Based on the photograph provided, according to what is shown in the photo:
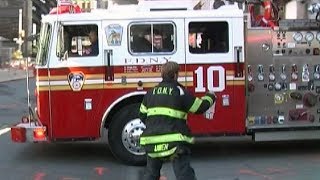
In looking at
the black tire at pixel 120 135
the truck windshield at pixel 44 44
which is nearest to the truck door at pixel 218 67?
the black tire at pixel 120 135

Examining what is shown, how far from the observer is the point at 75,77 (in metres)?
9.69

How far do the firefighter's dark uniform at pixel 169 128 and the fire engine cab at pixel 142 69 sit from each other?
11.4 feet

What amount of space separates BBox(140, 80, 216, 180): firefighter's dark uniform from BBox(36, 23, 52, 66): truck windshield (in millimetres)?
3912

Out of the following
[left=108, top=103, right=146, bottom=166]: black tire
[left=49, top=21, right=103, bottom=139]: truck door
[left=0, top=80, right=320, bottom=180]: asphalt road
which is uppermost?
[left=49, top=21, right=103, bottom=139]: truck door

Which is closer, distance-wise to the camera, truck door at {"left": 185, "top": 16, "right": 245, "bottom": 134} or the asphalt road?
the asphalt road

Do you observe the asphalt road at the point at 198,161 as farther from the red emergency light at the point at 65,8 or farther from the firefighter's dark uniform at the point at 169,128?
the firefighter's dark uniform at the point at 169,128

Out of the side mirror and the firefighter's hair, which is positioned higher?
the side mirror

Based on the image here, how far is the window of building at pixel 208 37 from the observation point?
386 inches

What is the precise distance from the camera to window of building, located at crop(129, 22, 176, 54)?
32.1 feet

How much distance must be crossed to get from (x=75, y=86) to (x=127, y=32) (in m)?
1.17

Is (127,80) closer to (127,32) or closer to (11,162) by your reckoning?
(127,32)

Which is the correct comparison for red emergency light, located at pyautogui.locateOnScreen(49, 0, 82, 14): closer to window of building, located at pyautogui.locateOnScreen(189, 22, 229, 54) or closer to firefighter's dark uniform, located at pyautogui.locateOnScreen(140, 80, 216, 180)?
window of building, located at pyautogui.locateOnScreen(189, 22, 229, 54)

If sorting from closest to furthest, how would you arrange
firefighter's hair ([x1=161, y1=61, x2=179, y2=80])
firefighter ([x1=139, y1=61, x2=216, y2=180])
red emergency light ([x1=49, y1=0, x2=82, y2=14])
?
firefighter ([x1=139, y1=61, x2=216, y2=180])
firefighter's hair ([x1=161, y1=61, x2=179, y2=80])
red emergency light ([x1=49, y1=0, x2=82, y2=14])

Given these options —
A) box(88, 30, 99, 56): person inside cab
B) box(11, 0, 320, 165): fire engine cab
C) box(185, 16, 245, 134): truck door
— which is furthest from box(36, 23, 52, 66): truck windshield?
box(185, 16, 245, 134): truck door
